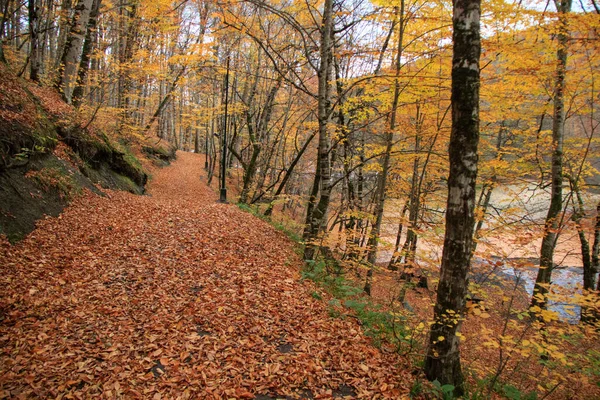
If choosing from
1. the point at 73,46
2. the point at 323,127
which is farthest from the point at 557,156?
the point at 73,46

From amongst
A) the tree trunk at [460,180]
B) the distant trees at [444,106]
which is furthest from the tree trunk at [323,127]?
the tree trunk at [460,180]

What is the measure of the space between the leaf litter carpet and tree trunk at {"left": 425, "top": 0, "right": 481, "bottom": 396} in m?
1.03

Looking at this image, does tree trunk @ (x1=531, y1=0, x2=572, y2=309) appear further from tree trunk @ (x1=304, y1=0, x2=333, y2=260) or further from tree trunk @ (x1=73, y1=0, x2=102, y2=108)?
tree trunk @ (x1=73, y1=0, x2=102, y2=108)

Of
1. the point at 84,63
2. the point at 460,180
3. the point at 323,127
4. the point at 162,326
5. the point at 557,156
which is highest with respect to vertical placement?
the point at 84,63

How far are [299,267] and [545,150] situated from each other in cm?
818

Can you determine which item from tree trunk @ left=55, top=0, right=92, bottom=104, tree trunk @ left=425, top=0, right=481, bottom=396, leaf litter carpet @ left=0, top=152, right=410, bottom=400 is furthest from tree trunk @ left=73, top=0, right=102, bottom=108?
tree trunk @ left=425, top=0, right=481, bottom=396

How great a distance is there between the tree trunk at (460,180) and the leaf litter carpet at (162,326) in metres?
1.03

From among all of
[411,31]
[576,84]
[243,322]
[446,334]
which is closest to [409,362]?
[446,334]

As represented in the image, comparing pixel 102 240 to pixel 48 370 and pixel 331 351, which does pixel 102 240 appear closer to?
pixel 48 370

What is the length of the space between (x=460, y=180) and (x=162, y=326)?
4454 millimetres

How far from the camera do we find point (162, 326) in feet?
14.3

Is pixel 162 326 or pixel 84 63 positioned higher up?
pixel 84 63

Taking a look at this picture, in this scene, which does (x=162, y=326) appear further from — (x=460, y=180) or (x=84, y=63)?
(x=84, y=63)

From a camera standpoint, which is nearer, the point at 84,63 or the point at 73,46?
the point at 73,46
